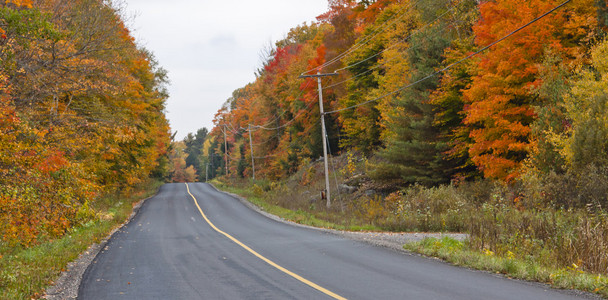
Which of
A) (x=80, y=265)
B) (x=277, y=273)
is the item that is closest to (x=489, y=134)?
(x=277, y=273)

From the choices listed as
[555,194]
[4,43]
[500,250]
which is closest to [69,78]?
[4,43]

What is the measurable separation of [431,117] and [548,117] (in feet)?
27.7

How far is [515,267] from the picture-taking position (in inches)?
323

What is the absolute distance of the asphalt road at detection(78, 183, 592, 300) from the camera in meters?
7.25

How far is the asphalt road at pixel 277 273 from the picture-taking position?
23.8ft

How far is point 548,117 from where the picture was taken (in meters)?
18.6

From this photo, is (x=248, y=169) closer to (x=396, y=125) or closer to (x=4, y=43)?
(x=396, y=125)

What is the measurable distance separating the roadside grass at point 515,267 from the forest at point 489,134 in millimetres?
Result: 46

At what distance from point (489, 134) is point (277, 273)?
16.4 meters

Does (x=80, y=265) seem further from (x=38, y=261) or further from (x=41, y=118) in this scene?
(x=41, y=118)

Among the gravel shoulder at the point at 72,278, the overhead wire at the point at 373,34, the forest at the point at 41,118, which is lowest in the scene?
the gravel shoulder at the point at 72,278

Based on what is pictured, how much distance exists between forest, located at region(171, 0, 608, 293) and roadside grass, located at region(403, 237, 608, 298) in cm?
5

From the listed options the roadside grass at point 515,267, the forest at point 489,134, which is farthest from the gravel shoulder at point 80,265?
the forest at point 489,134

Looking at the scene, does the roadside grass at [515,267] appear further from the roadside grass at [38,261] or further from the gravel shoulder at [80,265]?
the roadside grass at [38,261]
